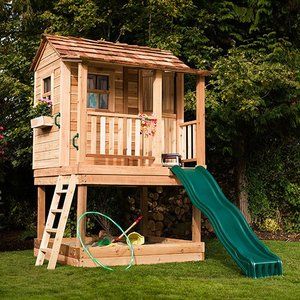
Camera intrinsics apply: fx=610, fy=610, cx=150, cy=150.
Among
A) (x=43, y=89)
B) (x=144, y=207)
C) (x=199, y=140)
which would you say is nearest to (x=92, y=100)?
(x=43, y=89)

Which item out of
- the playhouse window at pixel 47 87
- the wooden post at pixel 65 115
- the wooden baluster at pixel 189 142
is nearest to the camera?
the wooden post at pixel 65 115

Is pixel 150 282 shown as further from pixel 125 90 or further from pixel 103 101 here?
pixel 125 90

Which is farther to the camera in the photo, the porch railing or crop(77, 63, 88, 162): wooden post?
the porch railing

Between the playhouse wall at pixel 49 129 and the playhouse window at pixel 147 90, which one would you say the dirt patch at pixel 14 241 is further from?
the playhouse window at pixel 147 90

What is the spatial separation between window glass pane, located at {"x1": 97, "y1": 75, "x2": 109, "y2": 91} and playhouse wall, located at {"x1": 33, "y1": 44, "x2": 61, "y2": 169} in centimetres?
76

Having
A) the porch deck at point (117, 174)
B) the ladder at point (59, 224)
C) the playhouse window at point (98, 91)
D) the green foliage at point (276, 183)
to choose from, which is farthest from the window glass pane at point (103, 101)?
the green foliage at point (276, 183)

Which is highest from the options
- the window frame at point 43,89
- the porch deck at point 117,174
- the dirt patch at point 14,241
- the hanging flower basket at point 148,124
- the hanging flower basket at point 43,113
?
the window frame at point 43,89

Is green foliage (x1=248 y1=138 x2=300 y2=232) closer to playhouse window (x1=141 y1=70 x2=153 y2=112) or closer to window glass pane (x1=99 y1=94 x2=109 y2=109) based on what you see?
playhouse window (x1=141 y1=70 x2=153 y2=112)

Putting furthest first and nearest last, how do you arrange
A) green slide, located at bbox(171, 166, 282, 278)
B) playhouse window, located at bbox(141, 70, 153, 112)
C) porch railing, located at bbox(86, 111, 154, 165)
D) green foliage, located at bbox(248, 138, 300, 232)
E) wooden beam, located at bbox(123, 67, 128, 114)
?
green foliage, located at bbox(248, 138, 300, 232) < playhouse window, located at bbox(141, 70, 153, 112) < wooden beam, located at bbox(123, 67, 128, 114) < porch railing, located at bbox(86, 111, 154, 165) < green slide, located at bbox(171, 166, 282, 278)

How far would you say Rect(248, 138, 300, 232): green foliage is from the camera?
15.1m

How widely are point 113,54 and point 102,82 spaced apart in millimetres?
658

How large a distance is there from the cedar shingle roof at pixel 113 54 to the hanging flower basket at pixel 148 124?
83cm

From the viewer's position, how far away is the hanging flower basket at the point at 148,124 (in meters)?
9.94

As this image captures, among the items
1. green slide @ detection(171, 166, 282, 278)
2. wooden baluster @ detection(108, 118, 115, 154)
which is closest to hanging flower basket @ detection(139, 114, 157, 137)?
wooden baluster @ detection(108, 118, 115, 154)
